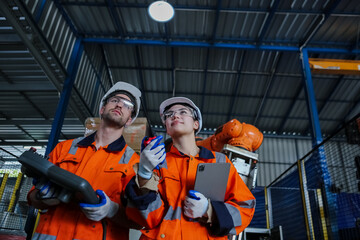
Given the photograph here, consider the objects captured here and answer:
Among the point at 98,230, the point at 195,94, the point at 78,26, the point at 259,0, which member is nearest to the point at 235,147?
the point at 98,230

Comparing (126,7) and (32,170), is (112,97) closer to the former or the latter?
(32,170)

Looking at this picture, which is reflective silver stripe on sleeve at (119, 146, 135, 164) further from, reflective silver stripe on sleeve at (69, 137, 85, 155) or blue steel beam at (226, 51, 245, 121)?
blue steel beam at (226, 51, 245, 121)

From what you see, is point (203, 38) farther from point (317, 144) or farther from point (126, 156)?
point (126, 156)

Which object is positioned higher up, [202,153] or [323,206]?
[323,206]

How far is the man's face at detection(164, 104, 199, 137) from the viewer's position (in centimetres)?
210

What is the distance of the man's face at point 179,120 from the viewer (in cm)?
210

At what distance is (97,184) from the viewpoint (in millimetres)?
1826

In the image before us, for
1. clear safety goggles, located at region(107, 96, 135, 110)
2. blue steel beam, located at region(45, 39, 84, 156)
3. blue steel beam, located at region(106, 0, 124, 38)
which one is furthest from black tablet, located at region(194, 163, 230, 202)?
blue steel beam, located at region(106, 0, 124, 38)

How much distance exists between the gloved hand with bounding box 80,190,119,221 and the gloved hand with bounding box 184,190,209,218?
49 centimetres

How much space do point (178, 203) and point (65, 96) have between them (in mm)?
6541

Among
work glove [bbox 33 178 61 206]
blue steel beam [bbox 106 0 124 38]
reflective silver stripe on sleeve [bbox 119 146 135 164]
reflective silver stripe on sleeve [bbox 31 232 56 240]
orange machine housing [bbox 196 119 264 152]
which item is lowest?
reflective silver stripe on sleeve [bbox 31 232 56 240]

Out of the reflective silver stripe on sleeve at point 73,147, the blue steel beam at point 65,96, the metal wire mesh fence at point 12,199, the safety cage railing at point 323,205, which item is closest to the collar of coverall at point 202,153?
the reflective silver stripe on sleeve at point 73,147

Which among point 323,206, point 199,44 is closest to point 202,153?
point 323,206

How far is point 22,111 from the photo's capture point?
10672 mm
